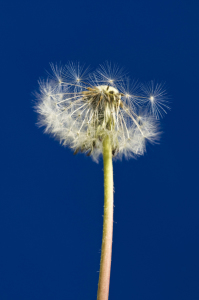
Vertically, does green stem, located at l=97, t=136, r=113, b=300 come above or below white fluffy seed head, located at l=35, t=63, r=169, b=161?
below

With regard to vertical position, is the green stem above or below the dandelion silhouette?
below

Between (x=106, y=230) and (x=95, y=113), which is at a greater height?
(x=95, y=113)

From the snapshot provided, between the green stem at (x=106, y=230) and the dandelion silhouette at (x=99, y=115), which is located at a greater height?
the dandelion silhouette at (x=99, y=115)

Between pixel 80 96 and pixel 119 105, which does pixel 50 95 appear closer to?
pixel 80 96

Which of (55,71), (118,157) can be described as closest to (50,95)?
(55,71)
